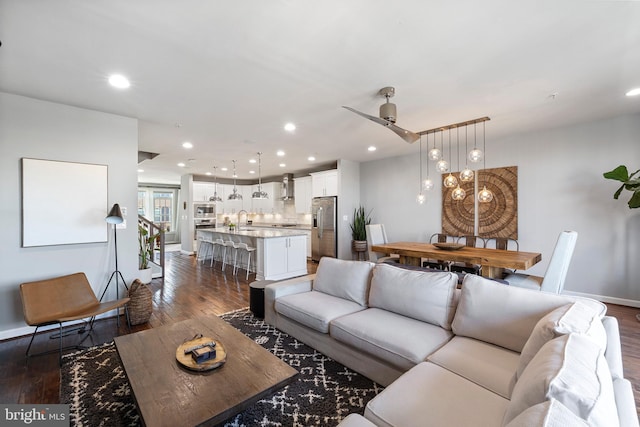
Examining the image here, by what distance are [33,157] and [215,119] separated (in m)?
2.08

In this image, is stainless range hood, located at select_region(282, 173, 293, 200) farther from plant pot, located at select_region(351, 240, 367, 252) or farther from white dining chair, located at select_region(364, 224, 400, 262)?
white dining chair, located at select_region(364, 224, 400, 262)

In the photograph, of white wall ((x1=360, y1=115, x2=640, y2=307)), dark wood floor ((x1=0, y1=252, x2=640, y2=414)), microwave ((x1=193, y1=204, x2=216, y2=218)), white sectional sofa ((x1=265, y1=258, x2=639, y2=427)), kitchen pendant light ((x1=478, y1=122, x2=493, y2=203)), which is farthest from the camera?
microwave ((x1=193, y1=204, x2=216, y2=218))

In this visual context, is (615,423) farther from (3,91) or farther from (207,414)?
(3,91)

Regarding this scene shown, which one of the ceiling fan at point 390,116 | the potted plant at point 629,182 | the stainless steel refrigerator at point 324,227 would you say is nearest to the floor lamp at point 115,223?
the ceiling fan at point 390,116

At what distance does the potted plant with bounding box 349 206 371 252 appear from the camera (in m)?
6.79

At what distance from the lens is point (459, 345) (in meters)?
1.89

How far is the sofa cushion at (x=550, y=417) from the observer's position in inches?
26.6

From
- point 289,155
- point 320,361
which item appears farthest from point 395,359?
point 289,155

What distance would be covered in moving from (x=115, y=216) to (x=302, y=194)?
18.0 feet

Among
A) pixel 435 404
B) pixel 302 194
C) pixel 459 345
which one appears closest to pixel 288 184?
pixel 302 194

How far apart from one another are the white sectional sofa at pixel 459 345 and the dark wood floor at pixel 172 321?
3.80ft

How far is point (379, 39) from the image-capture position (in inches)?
83.8

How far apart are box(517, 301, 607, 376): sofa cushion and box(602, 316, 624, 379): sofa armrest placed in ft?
0.56

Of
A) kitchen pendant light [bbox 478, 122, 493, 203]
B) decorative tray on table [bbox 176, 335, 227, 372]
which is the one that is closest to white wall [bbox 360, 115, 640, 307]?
kitchen pendant light [bbox 478, 122, 493, 203]
